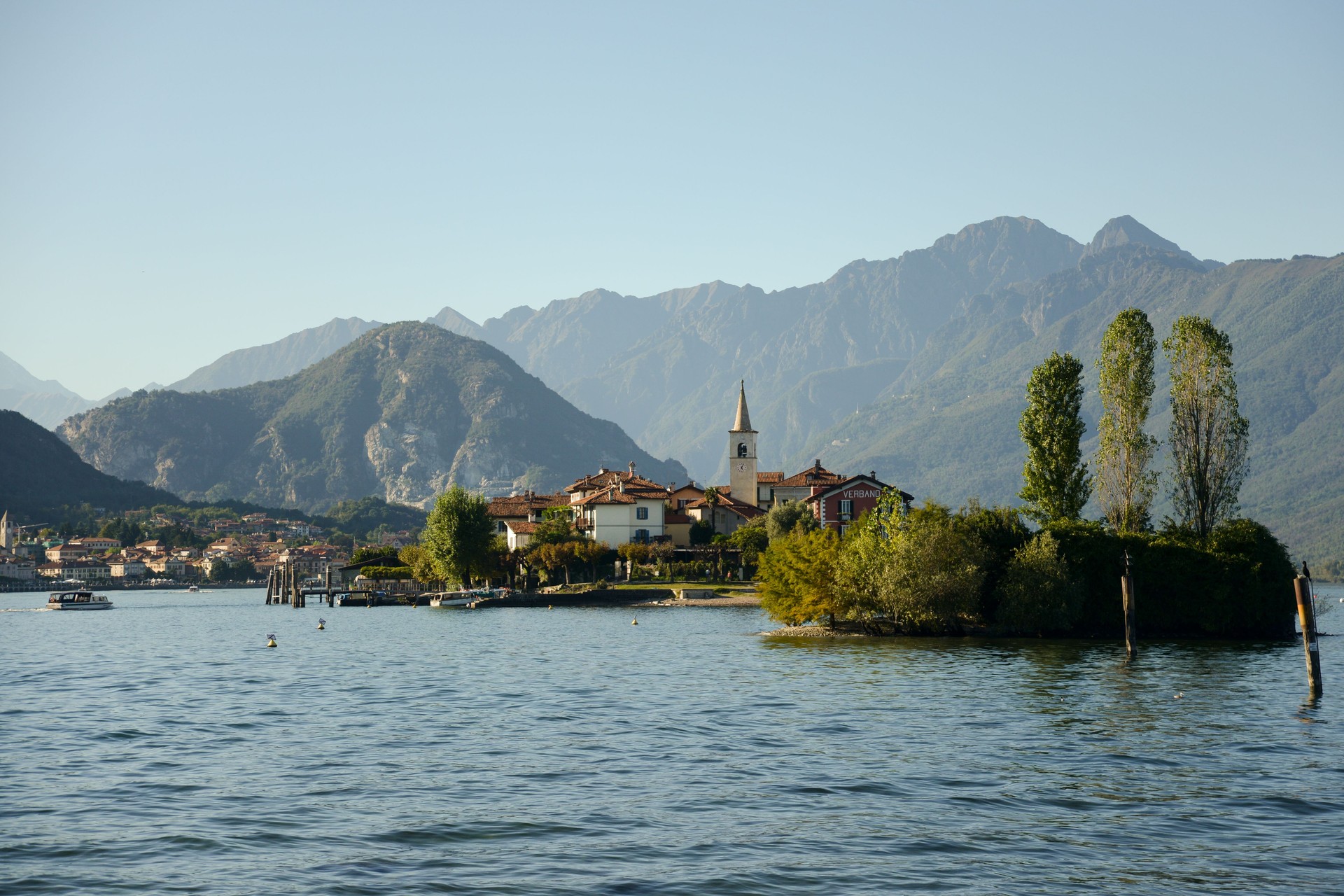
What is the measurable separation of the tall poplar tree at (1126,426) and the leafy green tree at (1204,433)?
5.47ft

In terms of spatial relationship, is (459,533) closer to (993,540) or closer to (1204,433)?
(993,540)

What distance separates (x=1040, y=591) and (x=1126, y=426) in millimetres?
14871

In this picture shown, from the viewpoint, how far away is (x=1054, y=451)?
83500 mm

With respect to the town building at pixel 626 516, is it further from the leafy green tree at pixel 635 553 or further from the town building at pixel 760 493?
the town building at pixel 760 493

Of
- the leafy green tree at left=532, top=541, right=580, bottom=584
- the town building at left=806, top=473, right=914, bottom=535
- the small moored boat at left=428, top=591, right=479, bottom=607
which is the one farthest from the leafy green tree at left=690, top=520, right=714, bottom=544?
the small moored boat at left=428, top=591, right=479, bottom=607

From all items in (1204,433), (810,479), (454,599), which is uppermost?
(810,479)

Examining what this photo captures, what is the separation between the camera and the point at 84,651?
8488 cm

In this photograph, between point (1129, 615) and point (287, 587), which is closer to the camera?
point (1129, 615)

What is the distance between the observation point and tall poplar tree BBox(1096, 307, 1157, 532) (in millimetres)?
81000

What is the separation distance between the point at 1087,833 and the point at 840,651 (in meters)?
42.7

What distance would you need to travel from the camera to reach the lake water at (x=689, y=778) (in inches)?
933

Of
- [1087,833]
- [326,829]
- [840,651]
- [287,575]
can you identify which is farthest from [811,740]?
[287,575]

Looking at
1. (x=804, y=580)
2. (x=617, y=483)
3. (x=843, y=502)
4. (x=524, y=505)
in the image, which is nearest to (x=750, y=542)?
(x=843, y=502)

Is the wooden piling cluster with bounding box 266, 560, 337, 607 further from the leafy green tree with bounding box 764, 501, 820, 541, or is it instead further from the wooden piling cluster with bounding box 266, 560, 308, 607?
the leafy green tree with bounding box 764, 501, 820, 541
